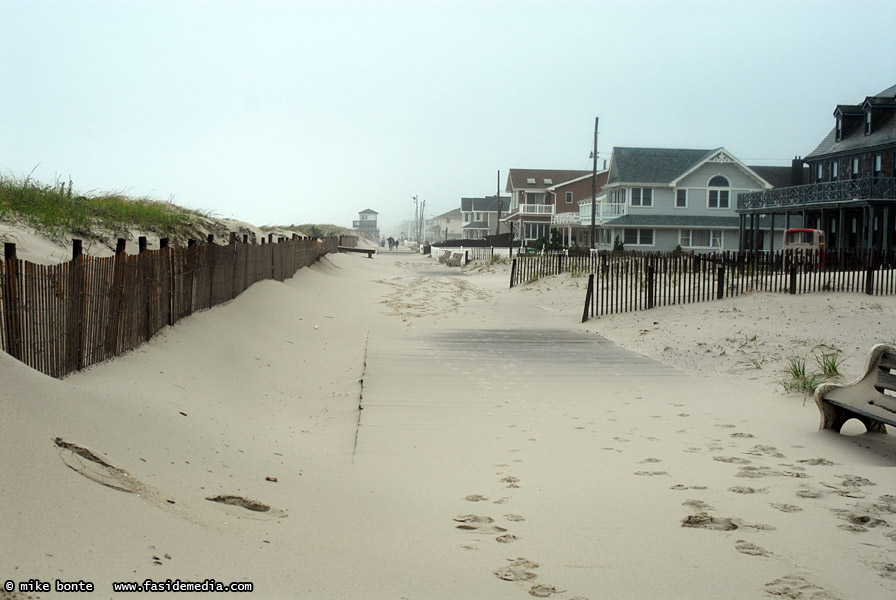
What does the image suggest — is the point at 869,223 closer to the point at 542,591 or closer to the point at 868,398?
the point at 868,398

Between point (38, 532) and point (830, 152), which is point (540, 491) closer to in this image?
point (38, 532)

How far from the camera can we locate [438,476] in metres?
6.95

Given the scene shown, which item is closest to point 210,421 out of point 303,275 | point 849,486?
point 849,486

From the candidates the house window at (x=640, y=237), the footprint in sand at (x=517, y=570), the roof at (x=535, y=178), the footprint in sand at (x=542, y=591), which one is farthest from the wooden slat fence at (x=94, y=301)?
the roof at (x=535, y=178)

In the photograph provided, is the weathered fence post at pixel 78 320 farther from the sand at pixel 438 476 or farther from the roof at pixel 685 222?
the roof at pixel 685 222

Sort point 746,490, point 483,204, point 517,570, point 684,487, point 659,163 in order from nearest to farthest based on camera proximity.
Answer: point 517,570 < point 746,490 < point 684,487 < point 659,163 < point 483,204

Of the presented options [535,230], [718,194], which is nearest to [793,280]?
[718,194]

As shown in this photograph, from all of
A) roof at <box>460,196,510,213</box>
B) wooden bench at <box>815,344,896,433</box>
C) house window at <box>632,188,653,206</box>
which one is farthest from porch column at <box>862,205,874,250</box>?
roof at <box>460,196,510,213</box>

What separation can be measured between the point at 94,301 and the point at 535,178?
296 ft

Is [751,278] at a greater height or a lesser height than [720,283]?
greater

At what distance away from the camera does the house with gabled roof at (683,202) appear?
56.6 m

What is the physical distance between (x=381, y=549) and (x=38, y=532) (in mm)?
1904

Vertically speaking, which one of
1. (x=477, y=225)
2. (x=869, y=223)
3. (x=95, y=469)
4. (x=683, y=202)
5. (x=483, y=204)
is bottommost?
(x=95, y=469)

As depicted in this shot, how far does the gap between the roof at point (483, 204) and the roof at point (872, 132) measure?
85.2 m
